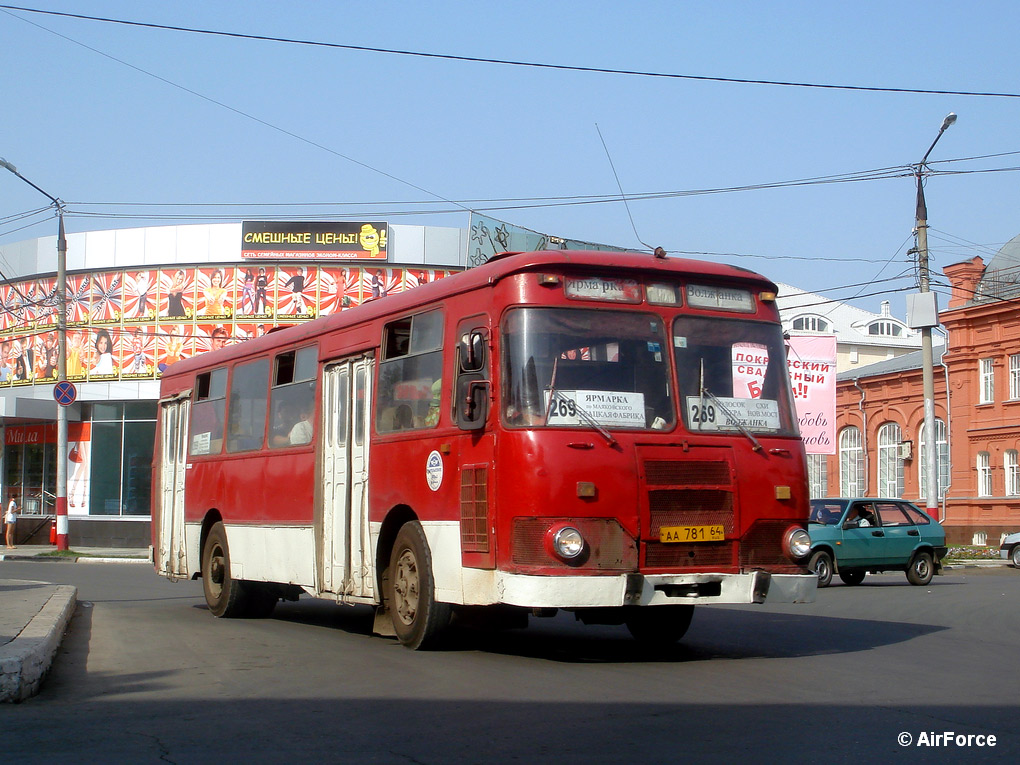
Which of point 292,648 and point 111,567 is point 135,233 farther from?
point 292,648

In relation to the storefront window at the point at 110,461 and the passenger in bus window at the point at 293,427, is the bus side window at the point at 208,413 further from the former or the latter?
the storefront window at the point at 110,461

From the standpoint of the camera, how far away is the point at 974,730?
675 centimetres

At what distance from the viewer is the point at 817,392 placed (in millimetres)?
25766

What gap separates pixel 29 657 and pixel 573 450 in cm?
397

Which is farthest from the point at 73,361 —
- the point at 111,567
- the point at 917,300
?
the point at 917,300

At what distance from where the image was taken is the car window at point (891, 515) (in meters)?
23.8

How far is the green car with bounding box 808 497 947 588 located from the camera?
906 inches

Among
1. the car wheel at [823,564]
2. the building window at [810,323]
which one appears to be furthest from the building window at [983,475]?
the building window at [810,323]

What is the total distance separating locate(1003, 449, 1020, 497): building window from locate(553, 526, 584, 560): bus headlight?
39316 millimetres

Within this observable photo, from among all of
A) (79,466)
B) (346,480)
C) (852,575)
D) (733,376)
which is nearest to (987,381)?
(852,575)

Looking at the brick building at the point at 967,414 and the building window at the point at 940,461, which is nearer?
the brick building at the point at 967,414

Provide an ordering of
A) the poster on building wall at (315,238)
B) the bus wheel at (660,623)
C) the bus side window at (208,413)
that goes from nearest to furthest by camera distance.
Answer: the bus wheel at (660,623) → the bus side window at (208,413) → the poster on building wall at (315,238)

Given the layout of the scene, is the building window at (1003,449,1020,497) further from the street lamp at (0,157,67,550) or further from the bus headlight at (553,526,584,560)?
the bus headlight at (553,526,584,560)

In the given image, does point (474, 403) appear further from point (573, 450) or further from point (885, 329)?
point (885, 329)
